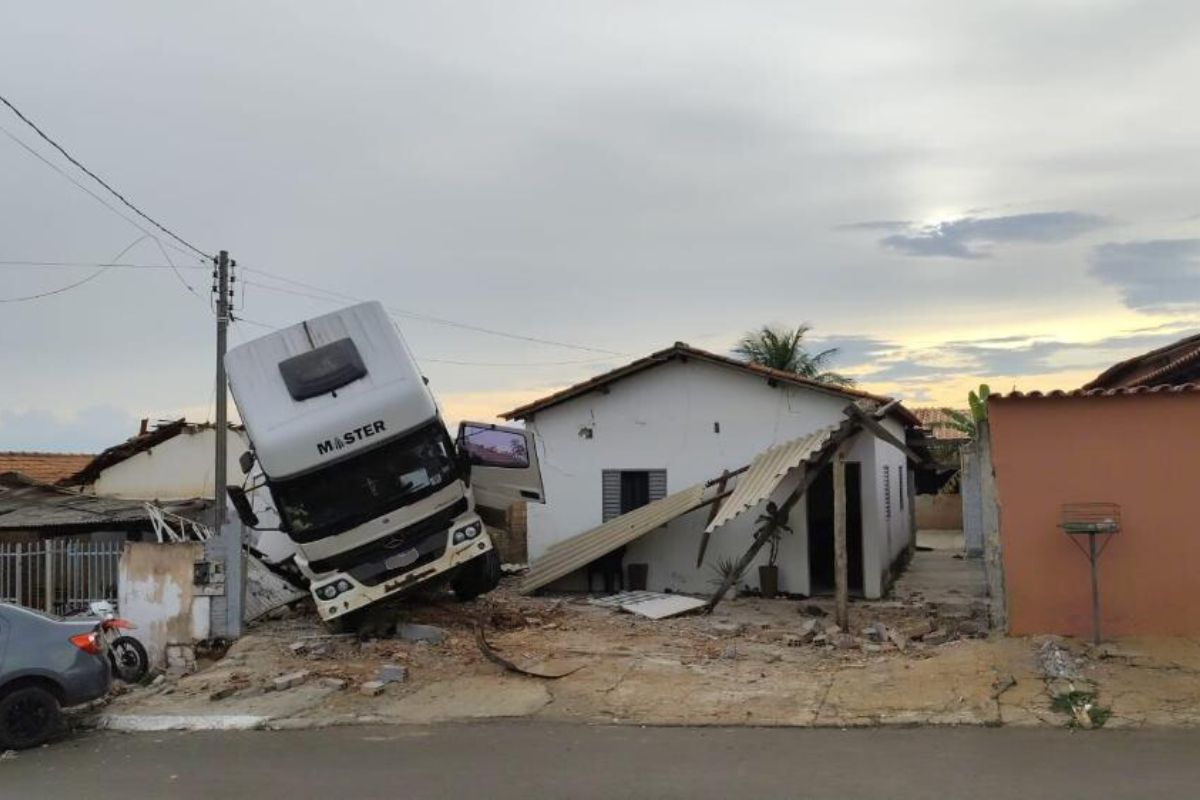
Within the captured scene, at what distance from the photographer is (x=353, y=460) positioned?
1212 centimetres

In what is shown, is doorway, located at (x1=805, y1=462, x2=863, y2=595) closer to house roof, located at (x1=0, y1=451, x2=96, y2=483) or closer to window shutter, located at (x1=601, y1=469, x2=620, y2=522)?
window shutter, located at (x1=601, y1=469, x2=620, y2=522)

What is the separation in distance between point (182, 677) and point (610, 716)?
5.62m

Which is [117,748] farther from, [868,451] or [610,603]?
[868,451]

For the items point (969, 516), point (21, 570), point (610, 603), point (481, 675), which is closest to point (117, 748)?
point (481, 675)

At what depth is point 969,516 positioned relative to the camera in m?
25.7

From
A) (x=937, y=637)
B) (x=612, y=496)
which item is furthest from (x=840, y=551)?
(x=612, y=496)

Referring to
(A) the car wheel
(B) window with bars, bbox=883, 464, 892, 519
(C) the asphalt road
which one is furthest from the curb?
(B) window with bars, bbox=883, 464, 892, 519

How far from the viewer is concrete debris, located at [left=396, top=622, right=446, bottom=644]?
42.1 feet

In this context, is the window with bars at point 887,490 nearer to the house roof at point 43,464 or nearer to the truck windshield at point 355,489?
the truck windshield at point 355,489

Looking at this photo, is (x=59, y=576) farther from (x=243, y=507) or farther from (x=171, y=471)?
(x=171, y=471)

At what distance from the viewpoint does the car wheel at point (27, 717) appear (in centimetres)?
922

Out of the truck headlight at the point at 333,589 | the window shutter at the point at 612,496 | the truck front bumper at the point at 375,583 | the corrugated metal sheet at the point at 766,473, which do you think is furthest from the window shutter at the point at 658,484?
the truck headlight at the point at 333,589

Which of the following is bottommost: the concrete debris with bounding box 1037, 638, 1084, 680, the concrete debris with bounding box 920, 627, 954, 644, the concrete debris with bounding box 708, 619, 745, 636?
the concrete debris with bounding box 708, 619, 745, 636

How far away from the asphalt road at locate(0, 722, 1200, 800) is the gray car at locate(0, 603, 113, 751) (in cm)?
27
